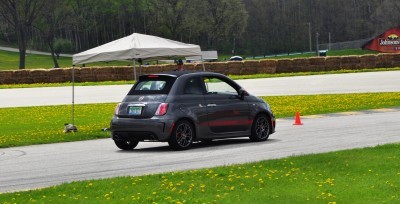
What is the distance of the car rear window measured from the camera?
641 inches

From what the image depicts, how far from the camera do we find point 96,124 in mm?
23609

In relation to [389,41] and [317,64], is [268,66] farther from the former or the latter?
[389,41]

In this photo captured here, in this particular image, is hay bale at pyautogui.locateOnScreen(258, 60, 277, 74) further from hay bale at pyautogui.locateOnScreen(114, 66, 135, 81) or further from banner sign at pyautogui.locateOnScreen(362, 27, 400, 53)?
banner sign at pyautogui.locateOnScreen(362, 27, 400, 53)

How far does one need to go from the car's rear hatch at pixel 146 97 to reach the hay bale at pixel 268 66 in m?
44.1

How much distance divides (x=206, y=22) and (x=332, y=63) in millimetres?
64783

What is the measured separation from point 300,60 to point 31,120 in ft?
122

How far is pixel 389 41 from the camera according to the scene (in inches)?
3221

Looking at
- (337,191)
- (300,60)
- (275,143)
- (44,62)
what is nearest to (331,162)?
(337,191)

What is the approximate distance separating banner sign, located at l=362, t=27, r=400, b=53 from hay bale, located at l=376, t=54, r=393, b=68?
21040 millimetres

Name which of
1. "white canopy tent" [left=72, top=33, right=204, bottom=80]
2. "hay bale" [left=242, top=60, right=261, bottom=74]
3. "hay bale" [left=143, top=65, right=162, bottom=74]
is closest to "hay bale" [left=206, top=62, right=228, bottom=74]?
"hay bale" [left=242, top=60, right=261, bottom=74]

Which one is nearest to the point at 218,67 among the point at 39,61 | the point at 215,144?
the point at 215,144

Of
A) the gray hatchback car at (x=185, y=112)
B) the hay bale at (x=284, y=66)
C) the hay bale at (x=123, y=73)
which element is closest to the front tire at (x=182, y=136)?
the gray hatchback car at (x=185, y=112)

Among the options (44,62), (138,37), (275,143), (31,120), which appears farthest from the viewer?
(44,62)

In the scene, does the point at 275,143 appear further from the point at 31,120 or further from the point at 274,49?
the point at 274,49
